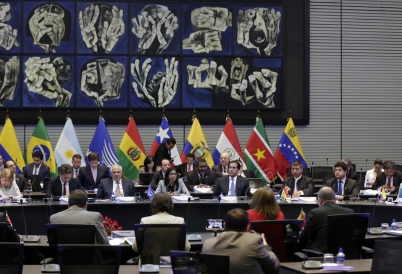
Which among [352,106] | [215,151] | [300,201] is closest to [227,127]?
[215,151]

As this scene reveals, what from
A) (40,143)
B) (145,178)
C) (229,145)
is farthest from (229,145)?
(40,143)

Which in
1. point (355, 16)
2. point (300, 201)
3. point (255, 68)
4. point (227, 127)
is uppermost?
point (355, 16)

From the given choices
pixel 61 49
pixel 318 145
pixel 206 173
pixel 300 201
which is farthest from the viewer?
pixel 318 145

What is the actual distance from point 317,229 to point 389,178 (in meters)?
6.26

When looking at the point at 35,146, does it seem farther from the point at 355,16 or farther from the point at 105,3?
the point at 355,16

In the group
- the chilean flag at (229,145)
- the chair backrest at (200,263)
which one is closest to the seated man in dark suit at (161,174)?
the chilean flag at (229,145)

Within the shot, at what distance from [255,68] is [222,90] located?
951 millimetres

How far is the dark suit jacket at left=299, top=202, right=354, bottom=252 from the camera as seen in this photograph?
7.58 metres

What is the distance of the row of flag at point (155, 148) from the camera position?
50.8 ft

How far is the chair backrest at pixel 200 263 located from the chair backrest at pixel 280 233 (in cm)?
171

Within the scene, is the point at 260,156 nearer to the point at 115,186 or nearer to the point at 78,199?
the point at 115,186

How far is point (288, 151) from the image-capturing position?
16344mm

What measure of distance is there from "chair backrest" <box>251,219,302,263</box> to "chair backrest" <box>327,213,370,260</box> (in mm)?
394

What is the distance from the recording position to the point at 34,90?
16.5 metres
